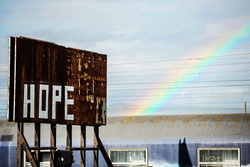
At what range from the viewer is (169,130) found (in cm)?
1781

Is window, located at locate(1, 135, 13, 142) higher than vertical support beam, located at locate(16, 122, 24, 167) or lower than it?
lower

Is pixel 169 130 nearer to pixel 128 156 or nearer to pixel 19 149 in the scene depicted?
pixel 128 156

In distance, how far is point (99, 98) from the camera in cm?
1433

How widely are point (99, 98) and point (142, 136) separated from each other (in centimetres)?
441

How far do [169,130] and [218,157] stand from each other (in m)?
2.44

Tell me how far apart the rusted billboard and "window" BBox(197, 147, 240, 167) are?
494 cm

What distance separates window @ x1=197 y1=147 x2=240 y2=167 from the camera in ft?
53.7

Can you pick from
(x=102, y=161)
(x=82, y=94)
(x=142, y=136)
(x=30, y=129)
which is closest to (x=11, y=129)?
(x=30, y=129)

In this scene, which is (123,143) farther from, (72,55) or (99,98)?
(72,55)

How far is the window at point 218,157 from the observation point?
645 inches

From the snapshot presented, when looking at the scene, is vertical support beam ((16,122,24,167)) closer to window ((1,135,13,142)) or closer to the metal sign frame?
the metal sign frame

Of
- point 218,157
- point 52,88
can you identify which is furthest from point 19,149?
point 218,157

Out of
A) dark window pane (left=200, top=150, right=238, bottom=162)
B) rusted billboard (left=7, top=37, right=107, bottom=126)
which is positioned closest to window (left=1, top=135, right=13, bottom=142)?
rusted billboard (left=7, top=37, right=107, bottom=126)

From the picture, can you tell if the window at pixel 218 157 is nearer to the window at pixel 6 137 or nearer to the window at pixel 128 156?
the window at pixel 128 156
